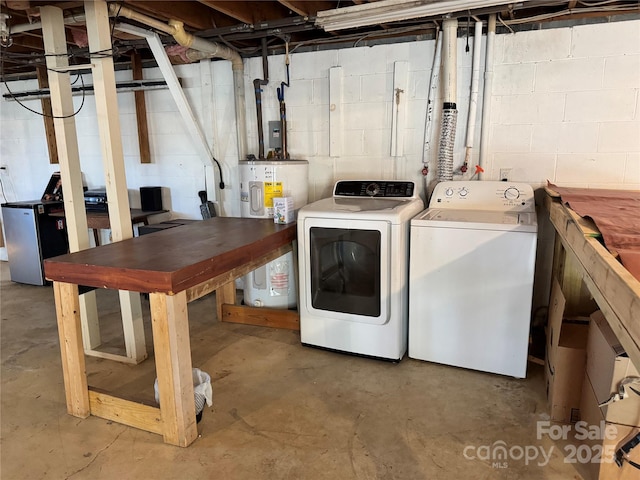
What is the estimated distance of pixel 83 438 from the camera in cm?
215

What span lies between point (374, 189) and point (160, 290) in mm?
1861

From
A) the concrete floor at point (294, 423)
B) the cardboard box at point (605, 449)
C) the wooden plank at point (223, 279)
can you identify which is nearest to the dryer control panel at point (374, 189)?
the wooden plank at point (223, 279)

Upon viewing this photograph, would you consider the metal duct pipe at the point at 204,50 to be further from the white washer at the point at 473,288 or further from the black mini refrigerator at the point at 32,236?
the black mini refrigerator at the point at 32,236

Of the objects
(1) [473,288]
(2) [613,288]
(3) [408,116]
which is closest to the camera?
(2) [613,288]

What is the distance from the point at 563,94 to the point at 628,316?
2.43 metres

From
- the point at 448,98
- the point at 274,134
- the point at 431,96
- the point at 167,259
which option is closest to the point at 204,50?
the point at 274,134

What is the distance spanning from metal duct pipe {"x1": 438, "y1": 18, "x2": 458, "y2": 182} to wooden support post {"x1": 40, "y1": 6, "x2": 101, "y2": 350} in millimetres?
2415

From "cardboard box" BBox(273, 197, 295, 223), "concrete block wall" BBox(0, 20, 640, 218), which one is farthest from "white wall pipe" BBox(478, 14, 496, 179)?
"cardboard box" BBox(273, 197, 295, 223)

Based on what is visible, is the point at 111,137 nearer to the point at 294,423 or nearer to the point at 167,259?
the point at 167,259

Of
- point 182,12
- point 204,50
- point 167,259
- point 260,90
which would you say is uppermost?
point 182,12

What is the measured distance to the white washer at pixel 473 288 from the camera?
8.23ft

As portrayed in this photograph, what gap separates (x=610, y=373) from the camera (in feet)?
5.62

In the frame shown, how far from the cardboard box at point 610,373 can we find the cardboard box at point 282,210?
192cm

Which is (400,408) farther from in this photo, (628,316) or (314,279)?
(628,316)
